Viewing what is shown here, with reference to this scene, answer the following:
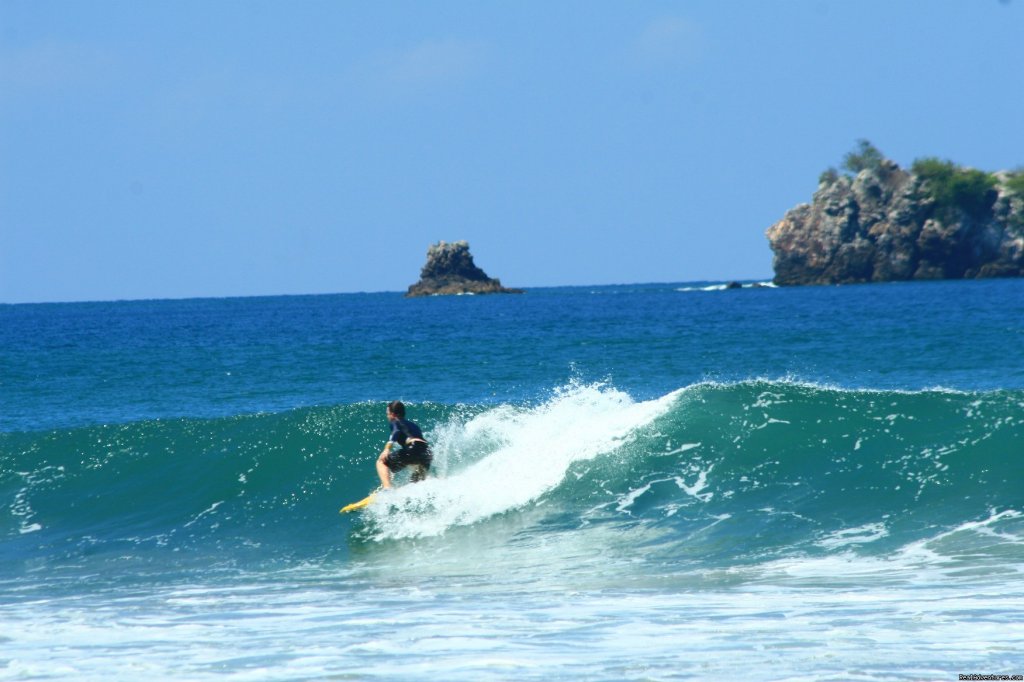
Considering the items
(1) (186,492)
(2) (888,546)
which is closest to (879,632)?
(2) (888,546)

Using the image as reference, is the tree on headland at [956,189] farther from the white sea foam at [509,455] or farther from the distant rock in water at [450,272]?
the white sea foam at [509,455]

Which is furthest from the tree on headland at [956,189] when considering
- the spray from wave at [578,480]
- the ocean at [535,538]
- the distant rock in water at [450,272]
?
the spray from wave at [578,480]

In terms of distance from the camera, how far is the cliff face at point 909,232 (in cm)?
12644

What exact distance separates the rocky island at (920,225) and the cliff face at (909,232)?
0.34ft

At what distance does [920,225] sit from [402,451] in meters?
121

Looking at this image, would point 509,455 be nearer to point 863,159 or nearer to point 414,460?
point 414,460

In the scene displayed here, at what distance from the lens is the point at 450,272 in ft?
543

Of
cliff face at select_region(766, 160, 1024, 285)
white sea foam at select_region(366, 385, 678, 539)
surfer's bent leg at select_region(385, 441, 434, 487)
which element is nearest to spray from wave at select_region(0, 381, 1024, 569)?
white sea foam at select_region(366, 385, 678, 539)

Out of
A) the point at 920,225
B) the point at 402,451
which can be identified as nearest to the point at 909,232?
the point at 920,225

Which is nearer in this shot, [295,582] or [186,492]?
[295,582]

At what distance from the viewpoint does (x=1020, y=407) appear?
1802cm

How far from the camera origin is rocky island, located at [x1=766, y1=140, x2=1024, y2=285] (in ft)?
414

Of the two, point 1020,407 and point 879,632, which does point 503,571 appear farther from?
point 1020,407

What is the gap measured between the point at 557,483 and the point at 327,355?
93.4ft
